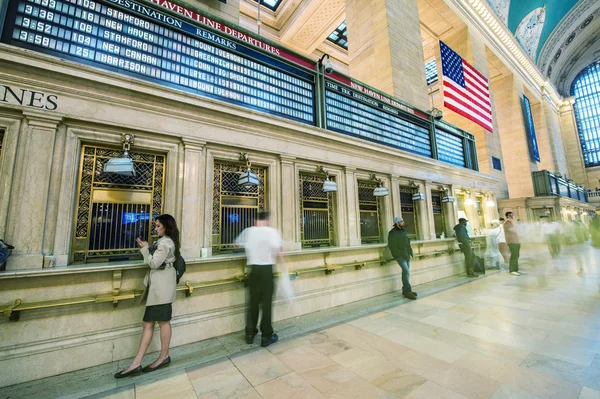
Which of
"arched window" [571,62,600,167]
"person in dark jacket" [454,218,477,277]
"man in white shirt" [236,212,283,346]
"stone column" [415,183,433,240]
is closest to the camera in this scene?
"man in white shirt" [236,212,283,346]

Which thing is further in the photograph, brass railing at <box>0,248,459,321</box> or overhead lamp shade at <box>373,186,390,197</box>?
overhead lamp shade at <box>373,186,390,197</box>

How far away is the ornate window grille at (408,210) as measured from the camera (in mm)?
7135

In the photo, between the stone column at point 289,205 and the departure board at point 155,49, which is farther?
the stone column at point 289,205

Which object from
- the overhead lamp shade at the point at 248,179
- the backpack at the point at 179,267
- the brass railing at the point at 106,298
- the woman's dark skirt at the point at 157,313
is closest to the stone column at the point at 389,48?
the overhead lamp shade at the point at 248,179

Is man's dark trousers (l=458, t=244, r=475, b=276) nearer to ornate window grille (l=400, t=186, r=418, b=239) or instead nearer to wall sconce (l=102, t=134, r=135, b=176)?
ornate window grille (l=400, t=186, r=418, b=239)

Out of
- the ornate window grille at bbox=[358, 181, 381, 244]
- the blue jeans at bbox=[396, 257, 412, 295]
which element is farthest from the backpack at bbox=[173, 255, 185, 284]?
the blue jeans at bbox=[396, 257, 412, 295]

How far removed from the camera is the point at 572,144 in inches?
1304

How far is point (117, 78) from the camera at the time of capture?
333cm

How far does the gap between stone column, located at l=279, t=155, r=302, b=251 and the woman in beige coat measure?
2.07 meters

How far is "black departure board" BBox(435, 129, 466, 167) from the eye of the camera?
8.76 metres

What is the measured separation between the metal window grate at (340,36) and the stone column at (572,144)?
35.9m

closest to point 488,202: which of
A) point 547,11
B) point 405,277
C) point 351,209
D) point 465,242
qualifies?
point 465,242

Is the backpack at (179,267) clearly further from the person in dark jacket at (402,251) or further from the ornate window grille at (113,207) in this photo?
the person in dark jacket at (402,251)

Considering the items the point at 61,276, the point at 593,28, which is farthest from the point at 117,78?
the point at 593,28
